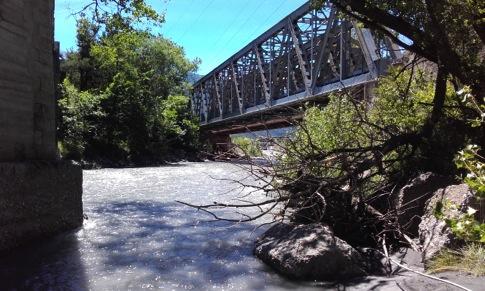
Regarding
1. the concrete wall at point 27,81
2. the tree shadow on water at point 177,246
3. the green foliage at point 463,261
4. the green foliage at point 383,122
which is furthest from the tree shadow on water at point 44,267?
the green foliage at point 463,261

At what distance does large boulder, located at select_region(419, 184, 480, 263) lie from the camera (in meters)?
6.95

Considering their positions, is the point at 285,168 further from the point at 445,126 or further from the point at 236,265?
the point at 445,126

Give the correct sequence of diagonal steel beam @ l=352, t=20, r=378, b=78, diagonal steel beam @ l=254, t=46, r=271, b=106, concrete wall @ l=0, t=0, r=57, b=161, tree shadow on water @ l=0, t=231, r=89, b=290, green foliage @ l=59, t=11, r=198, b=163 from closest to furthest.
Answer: tree shadow on water @ l=0, t=231, r=89, b=290 → concrete wall @ l=0, t=0, r=57, b=161 → diagonal steel beam @ l=352, t=20, r=378, b=78 → green foliage @ l=59, t=11, r=198, b=163 → diagonal steel beam @ l=254, t=46, r=271, b=106

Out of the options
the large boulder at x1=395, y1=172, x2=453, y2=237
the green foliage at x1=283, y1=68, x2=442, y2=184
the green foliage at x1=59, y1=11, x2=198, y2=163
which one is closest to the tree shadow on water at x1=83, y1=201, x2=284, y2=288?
the green foliage at x1=283, y1=68, x2=442, y2=184

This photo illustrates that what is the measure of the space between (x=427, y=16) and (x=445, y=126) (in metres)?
2.22

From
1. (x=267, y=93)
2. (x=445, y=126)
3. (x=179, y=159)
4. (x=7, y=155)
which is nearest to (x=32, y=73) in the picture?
(x=7, y=155)

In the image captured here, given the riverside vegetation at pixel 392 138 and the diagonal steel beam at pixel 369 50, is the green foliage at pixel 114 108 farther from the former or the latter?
the riverside vegetation at pixel 392 138

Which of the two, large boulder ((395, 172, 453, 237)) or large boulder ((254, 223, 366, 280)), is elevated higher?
large boulder ((395, 172, 453, 237))

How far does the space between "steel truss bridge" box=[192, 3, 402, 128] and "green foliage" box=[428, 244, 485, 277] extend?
1173 cm

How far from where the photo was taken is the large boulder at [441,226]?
6.95 meters

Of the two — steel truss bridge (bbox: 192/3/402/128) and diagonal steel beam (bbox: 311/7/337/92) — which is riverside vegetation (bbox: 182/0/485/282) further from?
diagonal steel beam (bbox: 311/7/337/92)

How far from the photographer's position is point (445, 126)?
33.1 ft

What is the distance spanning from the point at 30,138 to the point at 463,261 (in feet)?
24.5

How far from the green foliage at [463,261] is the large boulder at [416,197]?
210 cm
